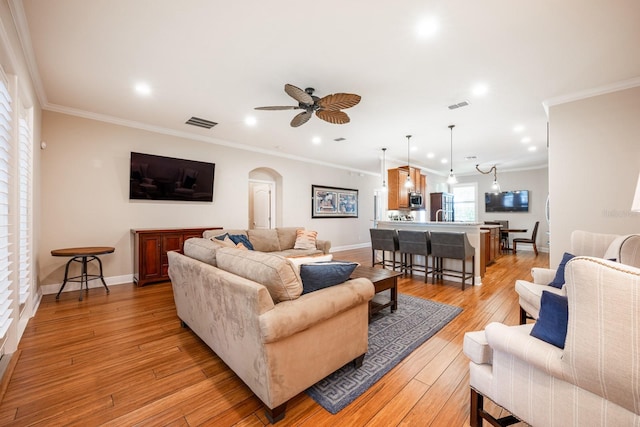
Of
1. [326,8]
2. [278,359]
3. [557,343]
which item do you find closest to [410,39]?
[326,8]

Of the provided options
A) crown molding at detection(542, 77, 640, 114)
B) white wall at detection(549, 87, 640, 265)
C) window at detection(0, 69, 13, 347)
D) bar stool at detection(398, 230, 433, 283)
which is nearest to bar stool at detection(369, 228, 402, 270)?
bar stool at detection(398, 230, 433, 283)

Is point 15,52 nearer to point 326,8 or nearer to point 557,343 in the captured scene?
point 326,8

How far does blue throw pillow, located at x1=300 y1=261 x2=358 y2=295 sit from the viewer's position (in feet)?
5.79

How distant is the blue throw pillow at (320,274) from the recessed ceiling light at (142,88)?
3.15 meters

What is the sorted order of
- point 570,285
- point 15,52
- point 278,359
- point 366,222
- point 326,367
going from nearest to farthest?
point 570,285 → point 278,359 → point 326,367 → point 15,52 → point 366,222

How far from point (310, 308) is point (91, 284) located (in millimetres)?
4466

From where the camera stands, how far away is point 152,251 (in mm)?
4285

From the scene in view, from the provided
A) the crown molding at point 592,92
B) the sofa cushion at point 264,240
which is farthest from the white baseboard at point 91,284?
the crown molding at point 592,92

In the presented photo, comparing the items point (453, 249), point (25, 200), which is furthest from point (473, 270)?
point (25, 200)

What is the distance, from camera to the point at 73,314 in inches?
119

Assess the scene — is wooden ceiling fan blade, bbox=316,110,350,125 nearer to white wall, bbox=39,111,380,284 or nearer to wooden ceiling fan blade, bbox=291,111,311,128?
wooden ceiling fan blade, bbox=291,111,311,128

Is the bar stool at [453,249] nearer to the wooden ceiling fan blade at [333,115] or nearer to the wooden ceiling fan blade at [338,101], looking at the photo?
the wooden ceiling fan blade at [333,115]

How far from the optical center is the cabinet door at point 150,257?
4188 mm

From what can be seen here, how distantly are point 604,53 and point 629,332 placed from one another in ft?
10.4
